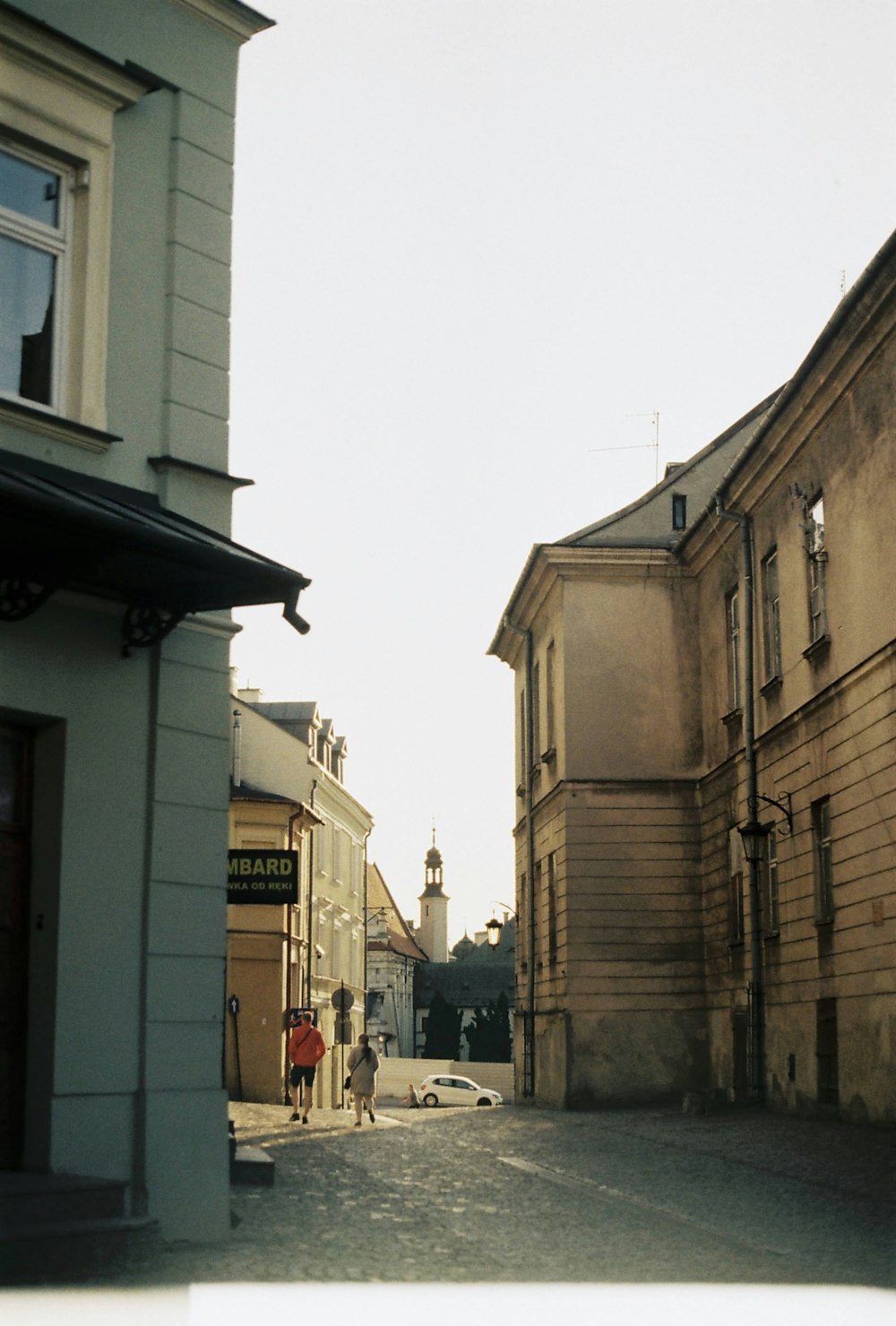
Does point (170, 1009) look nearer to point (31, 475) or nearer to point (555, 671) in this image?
point (31, 475)

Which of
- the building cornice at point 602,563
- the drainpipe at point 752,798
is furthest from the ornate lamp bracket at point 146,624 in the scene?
the building cornice at point 602,563

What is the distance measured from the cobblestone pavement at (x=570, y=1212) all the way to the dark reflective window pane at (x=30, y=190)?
6.04 meters

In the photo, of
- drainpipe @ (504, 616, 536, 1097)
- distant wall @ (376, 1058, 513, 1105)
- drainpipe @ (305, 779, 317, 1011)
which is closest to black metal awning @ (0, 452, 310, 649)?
drainpipe @ (504, 616, 536, 1097)

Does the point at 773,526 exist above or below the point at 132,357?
above

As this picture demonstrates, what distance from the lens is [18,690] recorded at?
9.32 meters

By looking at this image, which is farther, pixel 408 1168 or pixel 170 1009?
pixel 408 1168

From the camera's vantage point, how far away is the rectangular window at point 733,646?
95.2ft

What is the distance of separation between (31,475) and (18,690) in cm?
117

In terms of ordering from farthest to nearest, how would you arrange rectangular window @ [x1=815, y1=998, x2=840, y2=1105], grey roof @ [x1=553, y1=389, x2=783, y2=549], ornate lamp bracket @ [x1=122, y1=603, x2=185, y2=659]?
1. grey roof @ [x1=553, y1=389, x2=783, y2=549]
2. rectangular window @ [x1=815, y1=998, x2=840, y2=1105]
3. ornate lamp bracket @ [x1=122, y1=603, x2=185, y2=659]

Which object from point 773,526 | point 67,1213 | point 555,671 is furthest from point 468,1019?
point 67,1213

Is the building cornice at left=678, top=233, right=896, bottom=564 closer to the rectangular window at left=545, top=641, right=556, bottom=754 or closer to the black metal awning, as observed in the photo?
the rectangular window at left=545, top=641, right=556, bottom=754

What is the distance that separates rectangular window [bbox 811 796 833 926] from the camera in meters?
23.3

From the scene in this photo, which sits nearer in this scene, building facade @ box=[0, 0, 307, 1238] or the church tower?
building facade @ box=[0, 0, 307, 1238]

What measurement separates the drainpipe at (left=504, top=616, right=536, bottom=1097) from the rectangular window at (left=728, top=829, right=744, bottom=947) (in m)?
7.47
